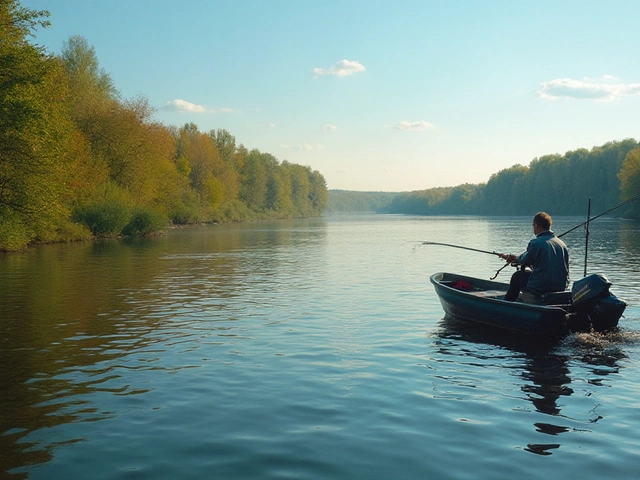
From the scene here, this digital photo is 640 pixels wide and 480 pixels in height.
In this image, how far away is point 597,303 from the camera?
39.3ft

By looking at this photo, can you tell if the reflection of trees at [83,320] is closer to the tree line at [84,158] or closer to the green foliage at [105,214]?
the tree line at [84,158]

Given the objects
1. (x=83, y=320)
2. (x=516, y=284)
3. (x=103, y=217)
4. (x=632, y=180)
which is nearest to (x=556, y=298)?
(x=516, y=284)

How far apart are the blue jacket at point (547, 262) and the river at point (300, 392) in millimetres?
1248

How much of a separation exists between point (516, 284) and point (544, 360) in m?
3.01


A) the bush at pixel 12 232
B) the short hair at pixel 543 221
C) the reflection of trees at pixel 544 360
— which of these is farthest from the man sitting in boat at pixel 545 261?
the bush at pixel 12 232

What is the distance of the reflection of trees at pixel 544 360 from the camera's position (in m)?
7.70

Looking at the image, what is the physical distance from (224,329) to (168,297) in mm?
5685

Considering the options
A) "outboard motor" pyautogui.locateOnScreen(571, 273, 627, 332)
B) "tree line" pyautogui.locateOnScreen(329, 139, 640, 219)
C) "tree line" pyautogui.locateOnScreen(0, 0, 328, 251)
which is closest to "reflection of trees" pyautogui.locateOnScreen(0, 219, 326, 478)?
"tree line" pyautogui.locateOnScreen(0, 0, 328, 251)

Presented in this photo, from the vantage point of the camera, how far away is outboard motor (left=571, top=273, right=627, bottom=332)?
12.0 metres

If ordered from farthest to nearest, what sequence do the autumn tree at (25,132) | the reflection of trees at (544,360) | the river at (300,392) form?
the autumn tree at (25,132), the reflection of trees at (544,360), the river at (300,392)

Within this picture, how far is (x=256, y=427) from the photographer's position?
7.43 m

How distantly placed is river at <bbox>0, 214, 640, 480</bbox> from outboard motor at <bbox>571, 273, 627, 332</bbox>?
336 mm

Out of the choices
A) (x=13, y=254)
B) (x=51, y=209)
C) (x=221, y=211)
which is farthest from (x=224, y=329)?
(x=221, y=211)

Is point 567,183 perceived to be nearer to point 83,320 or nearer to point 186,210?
point 186,210
